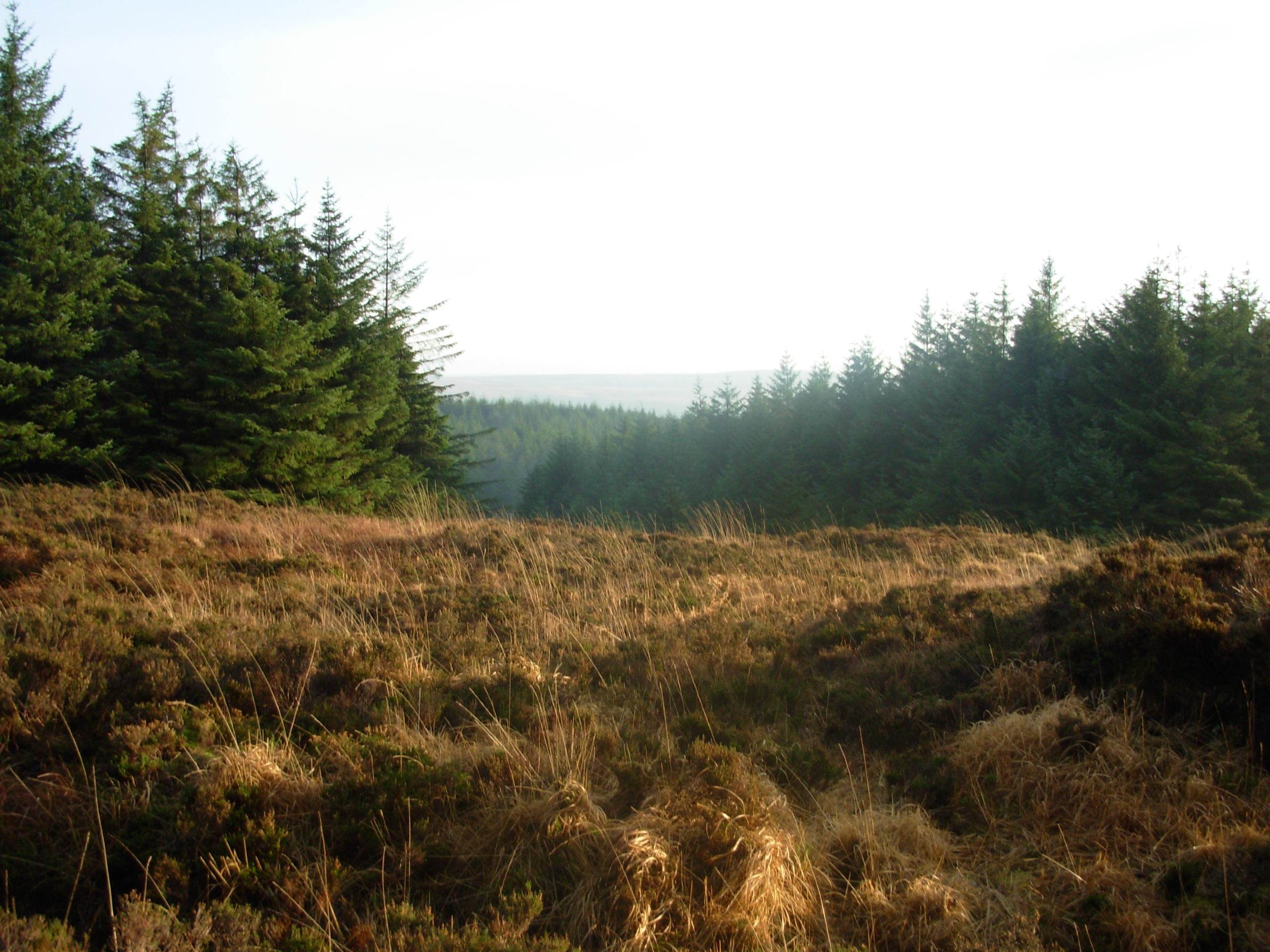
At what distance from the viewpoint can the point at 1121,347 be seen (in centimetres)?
2545

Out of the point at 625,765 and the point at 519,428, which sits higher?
the point at 519,428

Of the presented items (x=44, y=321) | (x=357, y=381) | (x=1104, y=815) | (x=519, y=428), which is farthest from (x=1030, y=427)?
(x=519, y=428)

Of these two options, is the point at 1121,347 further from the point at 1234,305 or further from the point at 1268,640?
the point at 1268,640

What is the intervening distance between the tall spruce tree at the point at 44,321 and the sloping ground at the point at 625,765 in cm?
869

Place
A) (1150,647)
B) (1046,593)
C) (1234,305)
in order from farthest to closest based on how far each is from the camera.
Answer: (1234,305)
(1046,593)
(1150,647)

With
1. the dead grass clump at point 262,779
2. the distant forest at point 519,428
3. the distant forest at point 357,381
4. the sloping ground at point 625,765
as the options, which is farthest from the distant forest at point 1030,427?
the distant forest at point 519,428

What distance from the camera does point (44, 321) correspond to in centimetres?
1291

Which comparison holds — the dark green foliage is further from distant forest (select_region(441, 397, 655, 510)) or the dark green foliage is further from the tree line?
distant forest (select_region(441, 397, 655, 510))

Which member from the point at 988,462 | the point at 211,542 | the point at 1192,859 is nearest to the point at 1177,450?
the point at 988,462

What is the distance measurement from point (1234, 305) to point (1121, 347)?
11.3 ft

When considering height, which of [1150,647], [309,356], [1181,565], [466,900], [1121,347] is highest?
[1121,347]

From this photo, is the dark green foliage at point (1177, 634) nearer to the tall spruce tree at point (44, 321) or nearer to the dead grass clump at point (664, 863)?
the dead grass clump at point (664, 863)

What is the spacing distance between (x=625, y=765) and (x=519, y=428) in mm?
115998

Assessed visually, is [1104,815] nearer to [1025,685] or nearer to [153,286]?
[1025,685]
